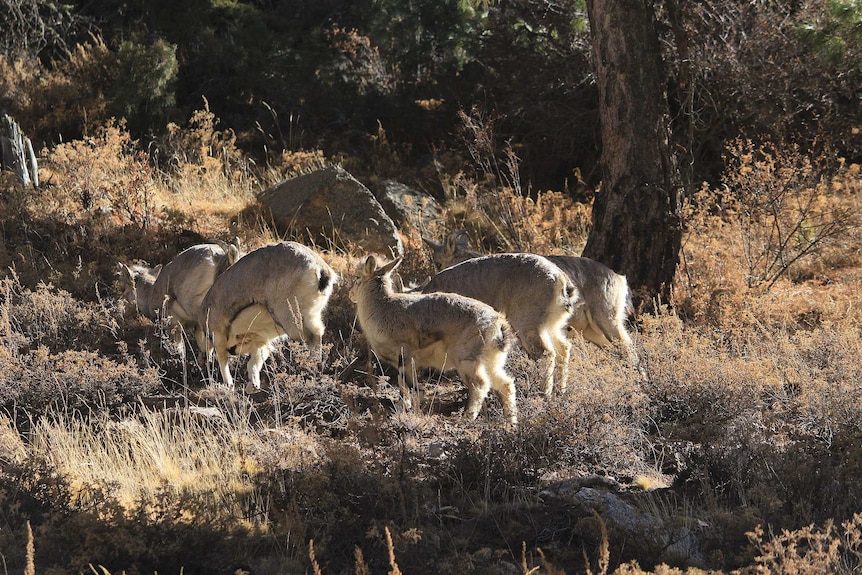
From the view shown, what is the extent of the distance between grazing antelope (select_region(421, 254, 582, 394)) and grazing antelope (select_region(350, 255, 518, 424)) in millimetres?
880

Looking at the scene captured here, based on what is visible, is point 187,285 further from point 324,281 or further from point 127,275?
point 324,281

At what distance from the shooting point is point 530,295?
901 centimetres

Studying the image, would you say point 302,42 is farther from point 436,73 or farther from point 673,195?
point 673,195

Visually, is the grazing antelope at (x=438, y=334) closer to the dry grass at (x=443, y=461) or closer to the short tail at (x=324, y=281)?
the dry grass at (x=443, y=461)

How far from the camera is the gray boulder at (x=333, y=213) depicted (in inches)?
551

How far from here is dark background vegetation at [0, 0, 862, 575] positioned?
643cm

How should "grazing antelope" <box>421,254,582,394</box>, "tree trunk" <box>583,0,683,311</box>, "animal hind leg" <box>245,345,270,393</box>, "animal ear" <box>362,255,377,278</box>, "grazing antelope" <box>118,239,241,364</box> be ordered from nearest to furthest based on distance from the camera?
"animal ear" <box>362,255,377,278</box>
"grazing antelope" <box>421,254,582,394</box>
"animal hind leg" <box>245,345,270,393</box>
"grazing antelope" <box>118,239,241,364</box>
"tree trunk" <box>583,0,683,311</box>

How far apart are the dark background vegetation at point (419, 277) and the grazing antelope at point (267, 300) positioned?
0.39 meters

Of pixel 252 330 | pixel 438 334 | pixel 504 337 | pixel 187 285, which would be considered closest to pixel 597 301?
pixel 504 337

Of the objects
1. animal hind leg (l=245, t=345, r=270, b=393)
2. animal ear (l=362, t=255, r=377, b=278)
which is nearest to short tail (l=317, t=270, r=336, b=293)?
animal ear (l=362, t=255, r=377, b=278)

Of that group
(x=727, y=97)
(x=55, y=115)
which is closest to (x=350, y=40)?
(x=55, y=115)

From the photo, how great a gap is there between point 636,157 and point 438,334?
4.23m

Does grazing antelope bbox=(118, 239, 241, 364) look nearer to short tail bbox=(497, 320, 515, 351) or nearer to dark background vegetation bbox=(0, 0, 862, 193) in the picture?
short tail bbox=(497, 320, 515, 351)

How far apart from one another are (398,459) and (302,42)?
1462cm
